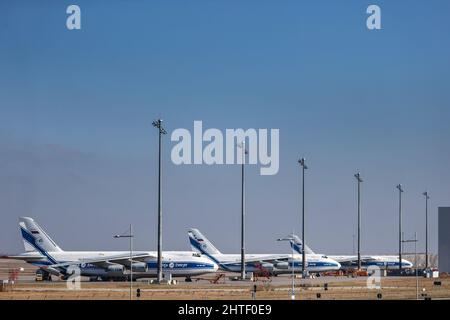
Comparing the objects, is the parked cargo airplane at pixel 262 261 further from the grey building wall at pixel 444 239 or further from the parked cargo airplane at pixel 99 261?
the grey building wall at pixel 444 239

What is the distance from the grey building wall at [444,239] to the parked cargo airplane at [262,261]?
64228 millimetres

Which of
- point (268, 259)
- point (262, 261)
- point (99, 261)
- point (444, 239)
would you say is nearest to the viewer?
point (444, 239)

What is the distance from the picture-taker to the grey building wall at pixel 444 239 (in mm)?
24700

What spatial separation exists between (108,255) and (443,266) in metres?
54.8

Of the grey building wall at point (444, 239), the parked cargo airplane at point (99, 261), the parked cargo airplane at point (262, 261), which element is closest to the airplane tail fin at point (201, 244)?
the parked cargo airplane at point (262, 261)

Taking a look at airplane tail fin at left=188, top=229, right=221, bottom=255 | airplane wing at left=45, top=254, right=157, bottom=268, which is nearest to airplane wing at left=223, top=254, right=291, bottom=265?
airplane tail fin at left=188, top=229, right=221, bottom=255

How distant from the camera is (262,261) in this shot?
323 feet

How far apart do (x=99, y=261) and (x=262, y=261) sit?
83.1 ft

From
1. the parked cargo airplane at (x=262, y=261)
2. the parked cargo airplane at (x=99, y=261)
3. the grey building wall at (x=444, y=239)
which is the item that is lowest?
the parked cargo airplane at (x=262, y=261)

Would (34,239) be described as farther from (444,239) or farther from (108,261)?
(444,239)

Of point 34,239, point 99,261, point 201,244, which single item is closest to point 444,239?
Answer: point 99,261

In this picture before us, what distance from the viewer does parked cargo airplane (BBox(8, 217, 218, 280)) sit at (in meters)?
79.2
